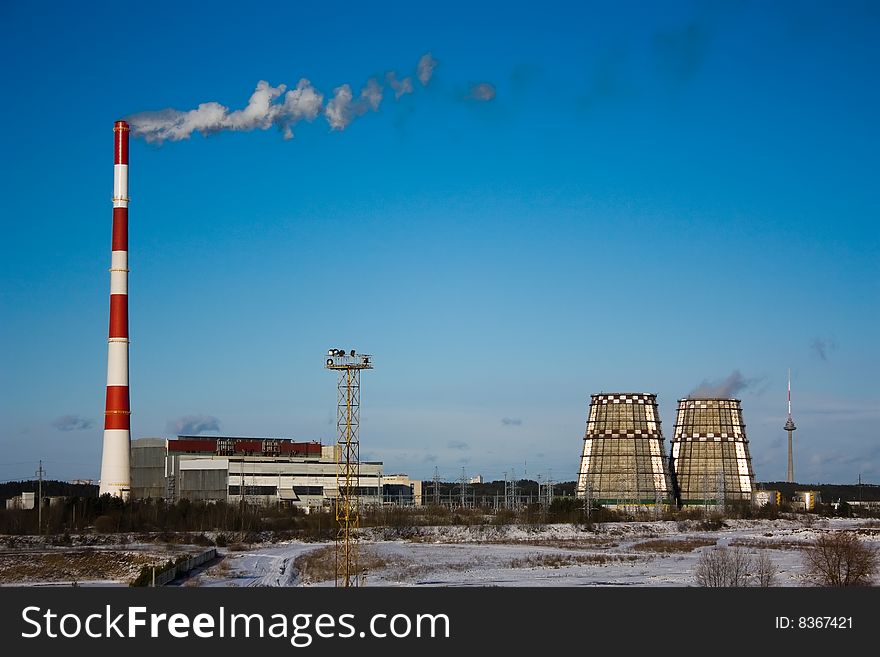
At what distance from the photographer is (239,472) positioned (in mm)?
108750

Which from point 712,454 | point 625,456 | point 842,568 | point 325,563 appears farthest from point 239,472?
point 842,568

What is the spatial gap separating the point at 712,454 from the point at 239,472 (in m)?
52.3

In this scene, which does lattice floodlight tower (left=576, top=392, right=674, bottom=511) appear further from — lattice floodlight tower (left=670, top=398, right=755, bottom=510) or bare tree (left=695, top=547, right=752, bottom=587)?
bare tree (left=695, top=547, right=752, bottom=587)

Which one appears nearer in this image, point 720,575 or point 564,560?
point 720,575

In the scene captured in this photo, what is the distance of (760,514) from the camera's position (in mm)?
118250

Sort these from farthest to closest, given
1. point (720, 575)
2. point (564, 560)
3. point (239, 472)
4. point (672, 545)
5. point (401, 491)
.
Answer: point (401, 491), point (239, 472), point (672, 545), point (564, 560), point (720, 575)

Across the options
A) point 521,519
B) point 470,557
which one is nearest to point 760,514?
point 521,519

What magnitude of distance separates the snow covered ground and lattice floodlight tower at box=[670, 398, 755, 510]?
19.5 meters

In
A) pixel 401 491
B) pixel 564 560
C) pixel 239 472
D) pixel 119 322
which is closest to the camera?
pixel 564 560

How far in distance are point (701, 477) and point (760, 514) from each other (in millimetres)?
12704

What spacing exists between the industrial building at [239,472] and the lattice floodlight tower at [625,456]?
23223mm

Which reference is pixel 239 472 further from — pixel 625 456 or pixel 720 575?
pixel 720 575
